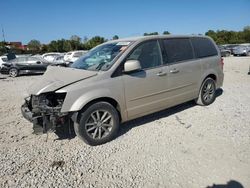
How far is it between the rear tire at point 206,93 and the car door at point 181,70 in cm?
32

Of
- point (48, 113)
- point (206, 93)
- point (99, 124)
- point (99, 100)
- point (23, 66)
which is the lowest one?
point (99, 124)

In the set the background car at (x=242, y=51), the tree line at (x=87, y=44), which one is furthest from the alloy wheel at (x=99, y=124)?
the tree line at (x=87, y=44)

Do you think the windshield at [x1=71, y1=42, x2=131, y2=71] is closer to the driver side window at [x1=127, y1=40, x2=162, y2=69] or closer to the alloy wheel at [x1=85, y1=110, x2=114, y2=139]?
→ the driver side window at [x1=127, y1=40, x2=162, y2=69]

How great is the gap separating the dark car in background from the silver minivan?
12.0 metres

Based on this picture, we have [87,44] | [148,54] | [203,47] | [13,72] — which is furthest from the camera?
[87,44]

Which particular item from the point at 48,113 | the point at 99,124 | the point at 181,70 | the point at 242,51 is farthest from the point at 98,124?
the point at 242,51

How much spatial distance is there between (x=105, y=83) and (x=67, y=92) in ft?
2.18

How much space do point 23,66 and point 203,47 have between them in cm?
1319

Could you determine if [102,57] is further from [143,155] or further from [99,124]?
[143,155]

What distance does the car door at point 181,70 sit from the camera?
4828 mm

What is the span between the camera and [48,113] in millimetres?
3758

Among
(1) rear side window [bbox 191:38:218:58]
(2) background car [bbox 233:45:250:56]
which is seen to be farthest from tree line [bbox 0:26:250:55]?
(1) rear side window [bbox 191:38:218:58]

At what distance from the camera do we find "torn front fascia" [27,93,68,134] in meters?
3.72

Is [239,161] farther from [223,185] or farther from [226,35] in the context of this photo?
[226,35]
